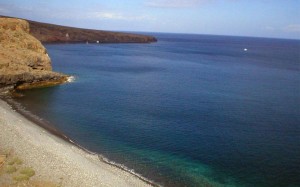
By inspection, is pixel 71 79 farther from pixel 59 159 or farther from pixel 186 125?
pixel 59 159

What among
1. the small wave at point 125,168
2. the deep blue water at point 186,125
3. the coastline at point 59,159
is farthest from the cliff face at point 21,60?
the small wave at point 125,168

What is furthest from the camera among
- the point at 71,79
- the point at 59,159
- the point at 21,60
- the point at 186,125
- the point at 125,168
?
the point at 71,79

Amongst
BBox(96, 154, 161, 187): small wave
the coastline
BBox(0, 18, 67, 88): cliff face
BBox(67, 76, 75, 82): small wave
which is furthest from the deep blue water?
BBox(0, 18, 67, 88): cliff face

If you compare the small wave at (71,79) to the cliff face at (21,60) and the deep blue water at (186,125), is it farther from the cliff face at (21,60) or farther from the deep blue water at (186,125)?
the deep blue water at (186,125)

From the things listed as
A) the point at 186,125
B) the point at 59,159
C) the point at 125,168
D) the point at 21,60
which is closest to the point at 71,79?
the point at 21,60

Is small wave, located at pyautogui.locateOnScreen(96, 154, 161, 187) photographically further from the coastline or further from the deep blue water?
the deep blue water

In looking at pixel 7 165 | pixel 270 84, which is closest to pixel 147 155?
pixel 7 165
